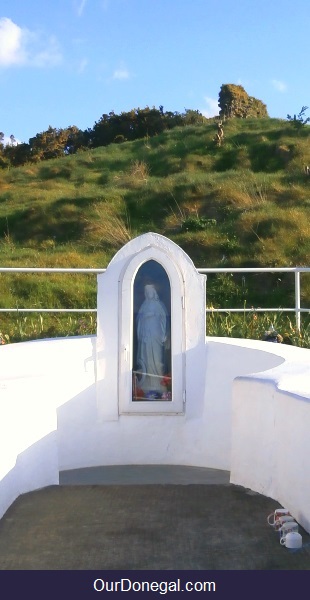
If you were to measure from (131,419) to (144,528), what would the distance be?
1888 millimetres

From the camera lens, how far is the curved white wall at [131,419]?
604 cm

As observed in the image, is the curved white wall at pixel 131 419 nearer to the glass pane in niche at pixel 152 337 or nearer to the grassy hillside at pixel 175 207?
the glass pane in niche at pixel 152 337

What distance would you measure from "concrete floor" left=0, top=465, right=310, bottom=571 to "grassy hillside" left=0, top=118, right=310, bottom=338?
1248cm

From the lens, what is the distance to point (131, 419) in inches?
289

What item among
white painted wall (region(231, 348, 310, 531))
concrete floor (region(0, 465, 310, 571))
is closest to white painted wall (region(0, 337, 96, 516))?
concrete floor (region(0, 465, 310, 571))

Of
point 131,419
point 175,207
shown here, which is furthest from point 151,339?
point 175,207

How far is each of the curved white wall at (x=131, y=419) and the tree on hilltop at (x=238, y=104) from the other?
4107 centimetres

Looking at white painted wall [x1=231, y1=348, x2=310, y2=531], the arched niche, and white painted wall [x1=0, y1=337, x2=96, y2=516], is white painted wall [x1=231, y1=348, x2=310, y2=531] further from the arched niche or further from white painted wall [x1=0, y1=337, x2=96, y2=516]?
white painted wall [x1=0, y1=337, x2=96, y2=516]

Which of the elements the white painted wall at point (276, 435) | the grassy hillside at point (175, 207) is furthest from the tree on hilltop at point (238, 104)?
the white painted wall at point (276, 435)

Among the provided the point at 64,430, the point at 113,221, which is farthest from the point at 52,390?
the point at 113,221

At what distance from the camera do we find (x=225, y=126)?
41.7 metres

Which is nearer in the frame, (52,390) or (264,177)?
(52,390)

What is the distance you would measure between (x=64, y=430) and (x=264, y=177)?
27373mm
